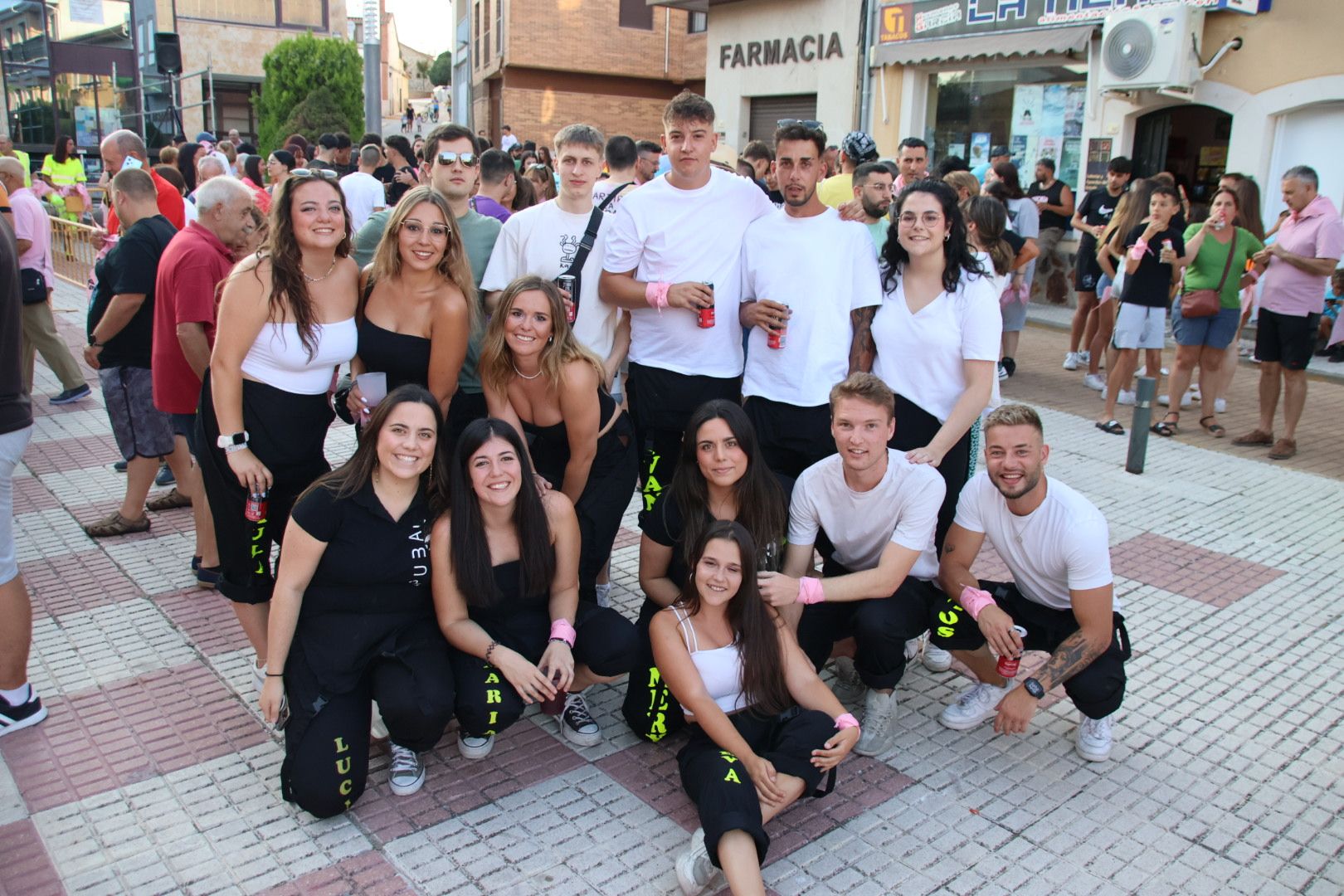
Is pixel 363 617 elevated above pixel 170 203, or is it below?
below

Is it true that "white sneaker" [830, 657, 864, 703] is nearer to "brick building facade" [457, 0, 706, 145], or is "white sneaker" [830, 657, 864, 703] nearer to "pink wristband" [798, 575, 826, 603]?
"pink wristband" [798, 575, 826, 603]

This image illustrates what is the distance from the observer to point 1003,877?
2.96 meters

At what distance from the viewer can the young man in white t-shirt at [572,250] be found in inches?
173

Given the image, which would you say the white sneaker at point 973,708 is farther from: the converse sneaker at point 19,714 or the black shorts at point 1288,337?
the black shorts at point 1288,337

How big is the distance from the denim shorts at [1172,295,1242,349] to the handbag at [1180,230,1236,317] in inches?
5.1

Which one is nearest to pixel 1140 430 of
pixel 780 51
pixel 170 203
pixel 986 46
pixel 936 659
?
pixel 936 659

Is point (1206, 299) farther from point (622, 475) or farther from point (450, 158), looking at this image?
point (450, 158)

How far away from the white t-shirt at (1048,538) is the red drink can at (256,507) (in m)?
2.54

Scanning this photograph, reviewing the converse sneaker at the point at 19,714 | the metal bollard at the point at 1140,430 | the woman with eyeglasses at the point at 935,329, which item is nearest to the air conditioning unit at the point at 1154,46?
the metal bollard at the point at 1140,430

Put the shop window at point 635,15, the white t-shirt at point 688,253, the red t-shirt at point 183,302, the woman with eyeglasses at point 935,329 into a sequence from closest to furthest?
the woman with eyeglasses at point 935,329 → the white t-shirt at point 688,253 → the red t-shirt at point 183,302 → the shop window at point 635,15

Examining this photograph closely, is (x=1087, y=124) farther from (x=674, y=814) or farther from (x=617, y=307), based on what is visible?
(x=674, y=814)

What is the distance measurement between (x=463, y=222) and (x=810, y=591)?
7.68ft

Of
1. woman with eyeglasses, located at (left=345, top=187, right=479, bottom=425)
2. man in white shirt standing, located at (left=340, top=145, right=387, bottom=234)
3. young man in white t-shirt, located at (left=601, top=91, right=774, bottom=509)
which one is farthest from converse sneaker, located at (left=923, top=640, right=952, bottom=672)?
man in white shirt standing, located at (left=340, top=145, right=387, bottom=234)

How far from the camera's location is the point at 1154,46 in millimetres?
11484
